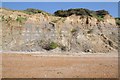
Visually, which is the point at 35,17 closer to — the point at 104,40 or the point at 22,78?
the point at 104,40

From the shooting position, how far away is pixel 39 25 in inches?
1491

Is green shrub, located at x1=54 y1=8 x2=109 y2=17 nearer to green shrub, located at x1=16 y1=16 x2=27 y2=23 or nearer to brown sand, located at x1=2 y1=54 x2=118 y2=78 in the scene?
green shrub, located at x1=16 y1=16 x2=27 y2=23

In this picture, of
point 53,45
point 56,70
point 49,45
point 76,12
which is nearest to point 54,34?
point 53,45

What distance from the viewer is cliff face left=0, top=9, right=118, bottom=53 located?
35.5m

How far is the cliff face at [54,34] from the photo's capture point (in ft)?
116

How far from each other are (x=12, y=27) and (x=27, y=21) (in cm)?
193

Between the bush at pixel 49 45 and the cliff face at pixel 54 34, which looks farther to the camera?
the cliff face at pixel 54 34

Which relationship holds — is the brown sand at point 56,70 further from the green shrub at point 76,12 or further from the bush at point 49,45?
the green shrub at point 76,12

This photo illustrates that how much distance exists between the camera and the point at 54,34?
37656mm

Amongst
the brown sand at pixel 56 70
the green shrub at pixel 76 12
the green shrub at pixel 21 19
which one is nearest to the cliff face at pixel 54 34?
the green shrub at pixel 21 19

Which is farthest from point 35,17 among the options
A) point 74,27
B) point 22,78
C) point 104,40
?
point 22,78

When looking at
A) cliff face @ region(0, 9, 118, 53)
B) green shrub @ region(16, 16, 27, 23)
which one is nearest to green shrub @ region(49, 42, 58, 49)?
cliff face @ region(0, 9, 118, 53)

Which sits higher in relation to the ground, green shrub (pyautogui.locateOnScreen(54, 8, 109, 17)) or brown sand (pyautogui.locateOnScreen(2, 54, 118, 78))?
green shrub (pyautogui.locateOnScreen(54, 8, 109, 17))

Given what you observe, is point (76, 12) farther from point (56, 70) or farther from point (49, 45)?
point (56, 70)
